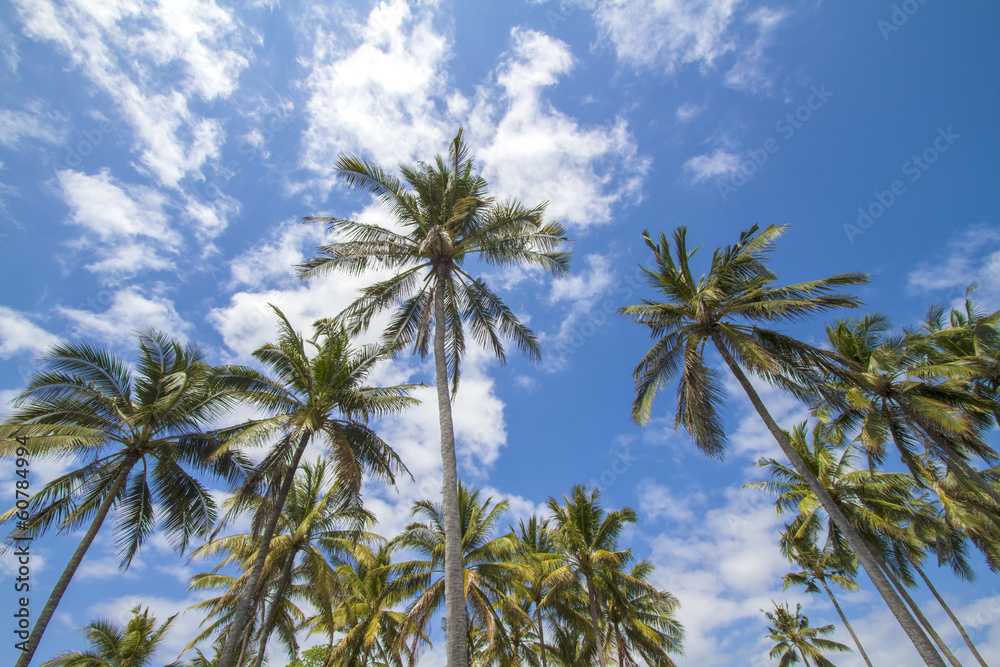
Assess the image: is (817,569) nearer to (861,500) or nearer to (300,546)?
(861,500)

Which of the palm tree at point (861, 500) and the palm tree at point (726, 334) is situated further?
the palm tree at point (861, 500)

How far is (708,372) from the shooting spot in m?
15.2

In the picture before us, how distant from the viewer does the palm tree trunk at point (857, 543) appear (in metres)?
10.8

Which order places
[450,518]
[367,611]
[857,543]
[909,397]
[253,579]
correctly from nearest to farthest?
[450,518] < [857,543] < [253,579] < [909,397] < [367,611]

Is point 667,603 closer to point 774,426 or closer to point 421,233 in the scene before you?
point 774,426

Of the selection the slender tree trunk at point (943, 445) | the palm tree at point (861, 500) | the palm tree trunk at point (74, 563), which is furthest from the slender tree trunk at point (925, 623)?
the palm tree trunk at point (74, 563)

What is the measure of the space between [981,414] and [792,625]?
77.4ft

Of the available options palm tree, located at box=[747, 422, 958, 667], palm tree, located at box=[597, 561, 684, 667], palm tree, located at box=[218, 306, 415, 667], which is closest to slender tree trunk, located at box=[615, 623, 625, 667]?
palm tree, located at box=[597, 561, 684, 667]

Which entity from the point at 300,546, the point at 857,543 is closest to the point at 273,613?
the point at 300,546

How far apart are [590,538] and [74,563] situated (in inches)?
756

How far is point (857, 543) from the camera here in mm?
11883

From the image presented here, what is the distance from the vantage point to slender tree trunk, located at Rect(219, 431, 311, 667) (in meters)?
11.5

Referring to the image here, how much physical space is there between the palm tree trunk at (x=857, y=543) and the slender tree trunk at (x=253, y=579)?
1319 cm

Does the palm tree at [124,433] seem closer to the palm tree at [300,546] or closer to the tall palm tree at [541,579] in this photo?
the palm tree at [300,546]
